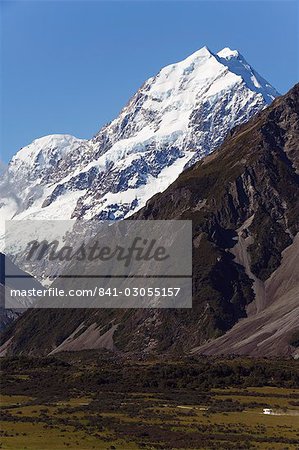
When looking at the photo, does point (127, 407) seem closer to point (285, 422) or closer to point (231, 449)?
point (285, 422)

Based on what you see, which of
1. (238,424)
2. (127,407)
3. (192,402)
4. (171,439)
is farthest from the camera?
(192,402)

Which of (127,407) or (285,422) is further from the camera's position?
(127,407)

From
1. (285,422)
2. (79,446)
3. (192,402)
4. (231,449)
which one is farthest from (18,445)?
(192,402)

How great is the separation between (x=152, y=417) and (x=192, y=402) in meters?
28.9

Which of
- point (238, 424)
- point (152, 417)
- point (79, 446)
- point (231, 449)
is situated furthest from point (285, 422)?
point (79, 446)

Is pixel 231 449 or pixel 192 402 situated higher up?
pixel 192 402

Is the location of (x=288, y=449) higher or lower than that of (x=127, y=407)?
lower

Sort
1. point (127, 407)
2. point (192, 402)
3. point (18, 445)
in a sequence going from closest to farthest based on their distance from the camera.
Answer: point (18, 445)
point (127, 407)
point (192, 402)

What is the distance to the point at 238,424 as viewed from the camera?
14988cm

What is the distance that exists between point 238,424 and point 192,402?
35265 mm

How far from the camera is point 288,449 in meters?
126

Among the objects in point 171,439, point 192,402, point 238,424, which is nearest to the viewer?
point 171,439

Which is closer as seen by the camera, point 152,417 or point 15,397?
point 152,417

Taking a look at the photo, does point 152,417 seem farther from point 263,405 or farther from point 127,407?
point 263,405
